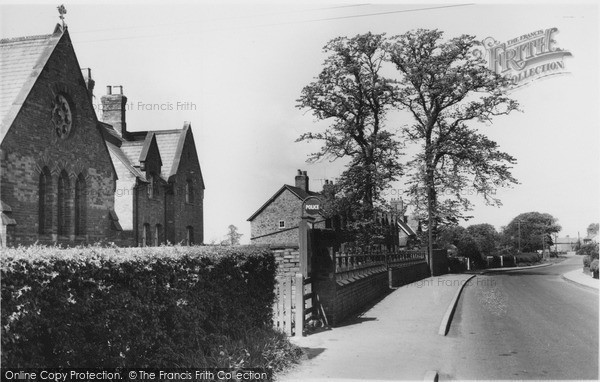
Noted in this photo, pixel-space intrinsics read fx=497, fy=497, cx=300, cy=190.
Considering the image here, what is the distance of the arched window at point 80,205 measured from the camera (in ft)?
71.3

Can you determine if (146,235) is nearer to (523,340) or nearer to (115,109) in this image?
(115,109)

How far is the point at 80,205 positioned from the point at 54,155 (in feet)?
9.64

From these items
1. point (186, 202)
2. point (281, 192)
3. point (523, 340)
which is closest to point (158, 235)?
point (186, 202)

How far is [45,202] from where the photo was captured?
64.1 feet

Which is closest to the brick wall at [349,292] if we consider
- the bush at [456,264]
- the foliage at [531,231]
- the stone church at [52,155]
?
the stone church at [52,155]

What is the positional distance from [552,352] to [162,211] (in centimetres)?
2742

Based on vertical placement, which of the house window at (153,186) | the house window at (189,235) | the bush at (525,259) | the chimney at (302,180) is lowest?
the bush at (525,259)

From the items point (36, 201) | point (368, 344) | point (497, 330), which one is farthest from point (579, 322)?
point (36, 201)

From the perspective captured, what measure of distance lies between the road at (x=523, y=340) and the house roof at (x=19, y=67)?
16.3 m

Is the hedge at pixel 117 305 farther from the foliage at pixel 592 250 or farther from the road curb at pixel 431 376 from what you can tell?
the foliage at pixel 592 250

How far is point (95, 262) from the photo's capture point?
4.79 meters

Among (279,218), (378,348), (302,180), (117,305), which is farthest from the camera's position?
(302,180)

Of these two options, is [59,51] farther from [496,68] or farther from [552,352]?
[552,352]

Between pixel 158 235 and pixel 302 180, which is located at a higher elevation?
pixel 302 180
